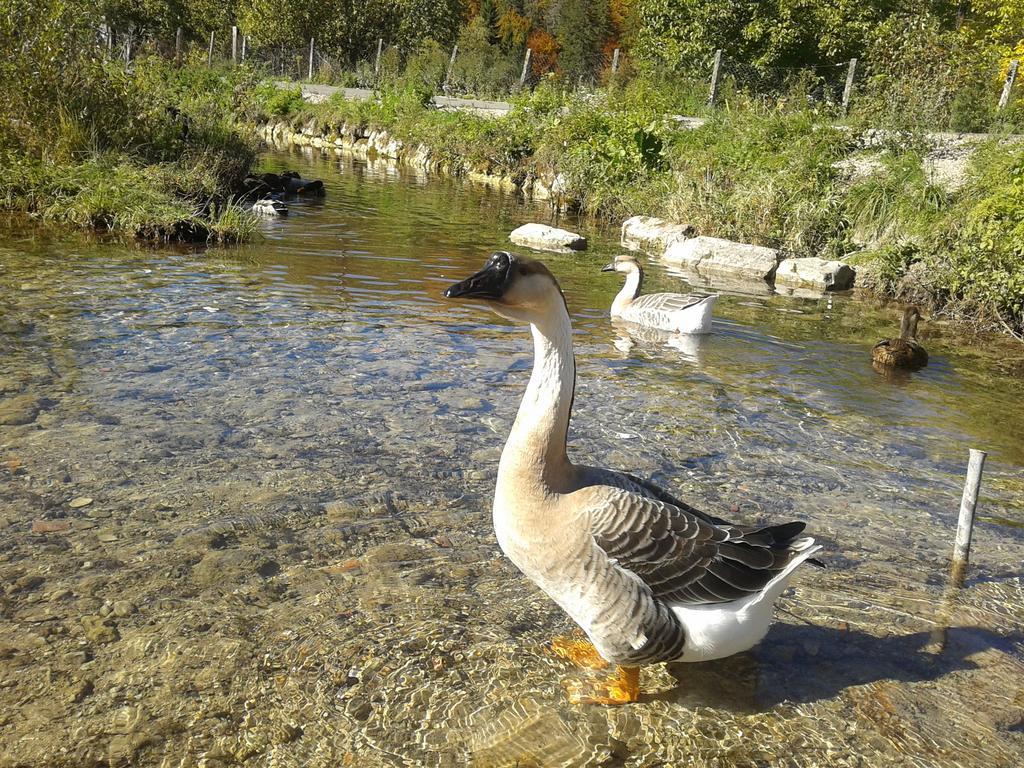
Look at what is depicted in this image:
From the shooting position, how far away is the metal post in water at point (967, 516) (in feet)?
14.2

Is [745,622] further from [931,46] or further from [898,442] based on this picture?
[931,46]

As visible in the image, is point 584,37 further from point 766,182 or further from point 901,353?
point 901,353

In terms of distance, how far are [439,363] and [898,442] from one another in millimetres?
4486

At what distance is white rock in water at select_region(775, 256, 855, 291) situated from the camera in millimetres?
14383

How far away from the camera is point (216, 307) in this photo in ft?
30.9

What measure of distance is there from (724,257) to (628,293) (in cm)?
512

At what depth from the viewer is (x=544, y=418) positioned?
10.6 ft

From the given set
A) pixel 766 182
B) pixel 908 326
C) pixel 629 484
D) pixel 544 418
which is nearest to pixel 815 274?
pixel 766 182

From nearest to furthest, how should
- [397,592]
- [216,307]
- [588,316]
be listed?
[397,592], [216,307], [588,316]

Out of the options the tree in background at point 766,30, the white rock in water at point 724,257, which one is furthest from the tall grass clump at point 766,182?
the tree in background at point 766,30

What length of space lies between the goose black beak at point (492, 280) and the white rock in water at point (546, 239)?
13.4 meters

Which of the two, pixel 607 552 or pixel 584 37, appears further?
pixel 584 37

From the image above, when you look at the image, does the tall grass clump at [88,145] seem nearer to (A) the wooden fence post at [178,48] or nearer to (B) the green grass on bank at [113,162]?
(B) the green grass on bank at [113,162]

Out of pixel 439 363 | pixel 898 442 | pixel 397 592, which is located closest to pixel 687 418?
pixel 898 442
